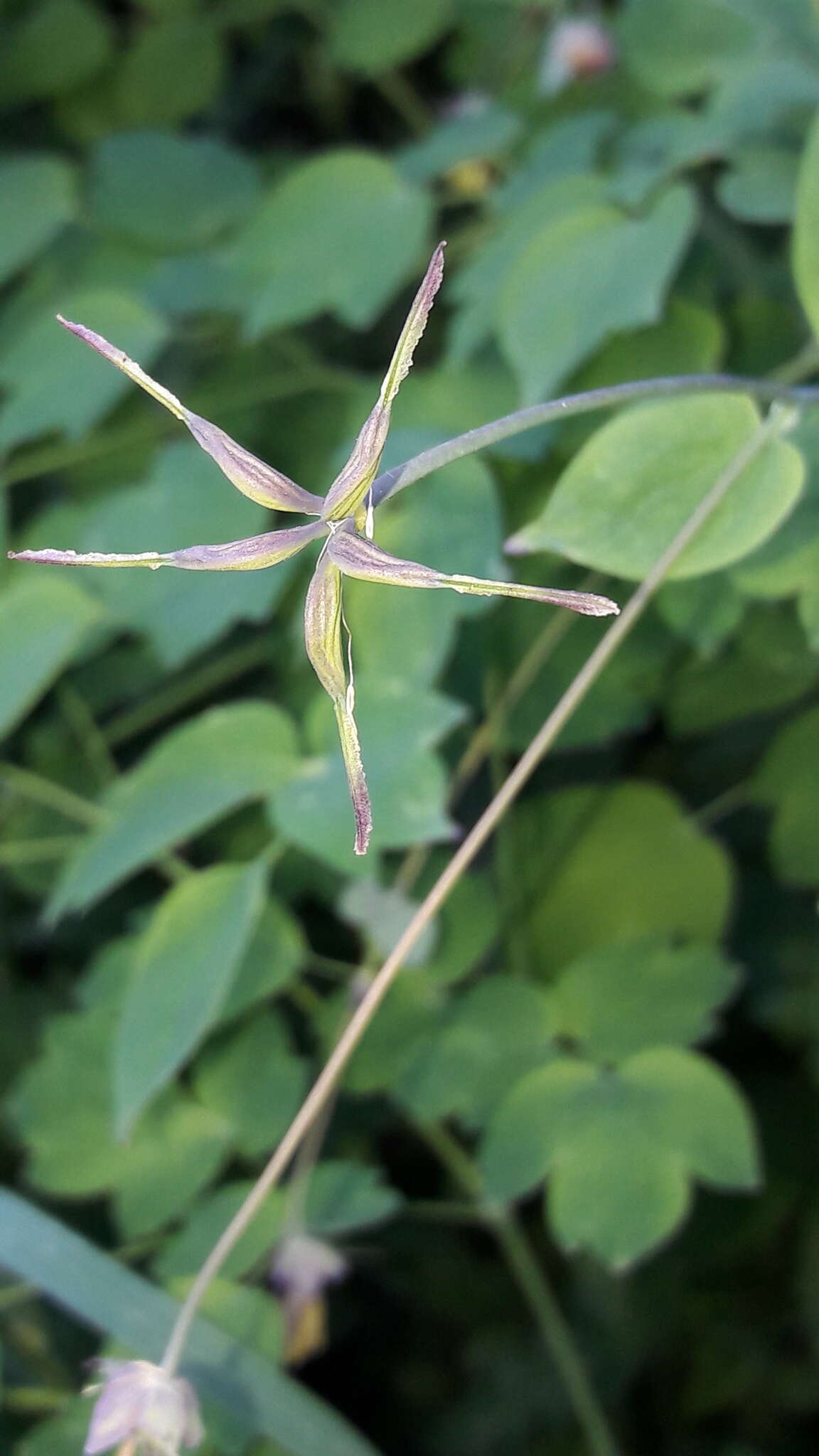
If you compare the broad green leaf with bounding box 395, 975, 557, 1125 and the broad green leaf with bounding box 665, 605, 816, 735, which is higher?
the broad green leaf with bounding box 665, 605, 816, 735

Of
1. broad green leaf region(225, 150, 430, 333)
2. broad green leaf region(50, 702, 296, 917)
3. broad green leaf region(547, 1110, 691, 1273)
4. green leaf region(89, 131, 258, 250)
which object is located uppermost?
green leaf region(89, 131, 258, 250)

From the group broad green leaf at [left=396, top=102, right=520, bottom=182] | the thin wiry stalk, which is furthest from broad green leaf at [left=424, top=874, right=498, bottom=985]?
broad green leaf at [left=396, top=102, right=520, bottom=182]

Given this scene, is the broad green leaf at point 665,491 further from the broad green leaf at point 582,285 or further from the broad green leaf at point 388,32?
the broad green leaf at point 388,32

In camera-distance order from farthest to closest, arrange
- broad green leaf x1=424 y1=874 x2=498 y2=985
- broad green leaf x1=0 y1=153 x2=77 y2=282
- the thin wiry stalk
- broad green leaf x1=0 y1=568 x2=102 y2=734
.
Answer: broad green leaf x1=0 y1=153 x2=77 y2=282 → broad green leaf x1=424 y1=874 x2=498 y2=985 → broad green leaf x1=0 y1=568 x2=102 y2=734 → the thin wiry stalk

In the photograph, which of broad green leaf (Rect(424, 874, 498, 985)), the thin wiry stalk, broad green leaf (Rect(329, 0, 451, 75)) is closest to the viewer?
the thin wiry stalk

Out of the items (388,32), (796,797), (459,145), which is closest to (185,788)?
(796,797)

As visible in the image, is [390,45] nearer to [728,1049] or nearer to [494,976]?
[494,976]

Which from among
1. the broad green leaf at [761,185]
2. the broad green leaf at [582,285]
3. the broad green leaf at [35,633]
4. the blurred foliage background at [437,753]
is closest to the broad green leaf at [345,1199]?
the blurred foliage background at [437,753]

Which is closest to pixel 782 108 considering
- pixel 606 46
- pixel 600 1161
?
pixel 606 46

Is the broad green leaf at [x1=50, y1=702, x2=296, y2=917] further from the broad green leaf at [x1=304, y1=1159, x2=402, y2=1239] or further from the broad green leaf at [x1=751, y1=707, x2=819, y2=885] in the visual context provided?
the broad green leaf at [x1=751, y1=707, x2=819, y2=885]
